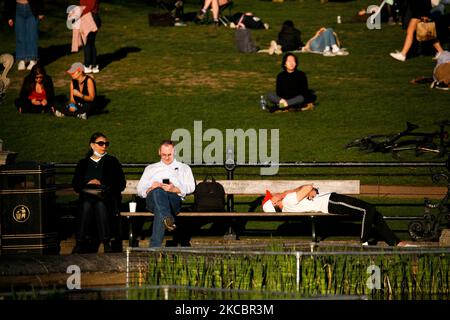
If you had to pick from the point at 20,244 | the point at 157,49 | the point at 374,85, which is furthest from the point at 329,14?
the point at 20,244

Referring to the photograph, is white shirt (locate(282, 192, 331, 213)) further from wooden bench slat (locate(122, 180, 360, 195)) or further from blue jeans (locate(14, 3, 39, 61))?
blue jeans (locate(14, 3, 39, 61))

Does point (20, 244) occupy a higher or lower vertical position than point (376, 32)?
lower

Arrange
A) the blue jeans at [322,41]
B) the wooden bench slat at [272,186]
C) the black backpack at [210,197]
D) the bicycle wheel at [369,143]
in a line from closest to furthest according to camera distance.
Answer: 1. the black backpack at [210,197]
2. the wooden bench slat at [272,186]
3. the bicycle wheel at [369,143]
4. the blue jeans at [322,41]

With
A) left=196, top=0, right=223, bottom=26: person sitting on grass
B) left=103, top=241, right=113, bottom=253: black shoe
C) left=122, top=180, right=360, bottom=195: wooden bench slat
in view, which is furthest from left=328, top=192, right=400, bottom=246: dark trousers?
left=196, top=0, right=223, bottom=26: person sitting on grass

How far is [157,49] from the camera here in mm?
26891

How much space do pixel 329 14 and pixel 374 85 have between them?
9.29 meters

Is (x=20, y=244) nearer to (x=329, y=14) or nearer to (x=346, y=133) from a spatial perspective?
(x=346, y=133)

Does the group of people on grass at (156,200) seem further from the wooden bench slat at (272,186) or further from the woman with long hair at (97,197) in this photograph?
the wooden bench slat at (272,186)

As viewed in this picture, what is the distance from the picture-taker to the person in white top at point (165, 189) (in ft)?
46.2

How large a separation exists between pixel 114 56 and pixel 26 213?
41.4 feet

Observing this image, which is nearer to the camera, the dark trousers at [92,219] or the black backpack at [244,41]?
the dark trousers at [92,219]

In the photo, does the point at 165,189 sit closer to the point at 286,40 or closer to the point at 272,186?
the point at 272,186

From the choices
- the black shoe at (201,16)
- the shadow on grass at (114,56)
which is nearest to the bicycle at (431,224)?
the shadow on grass at (114,56)
